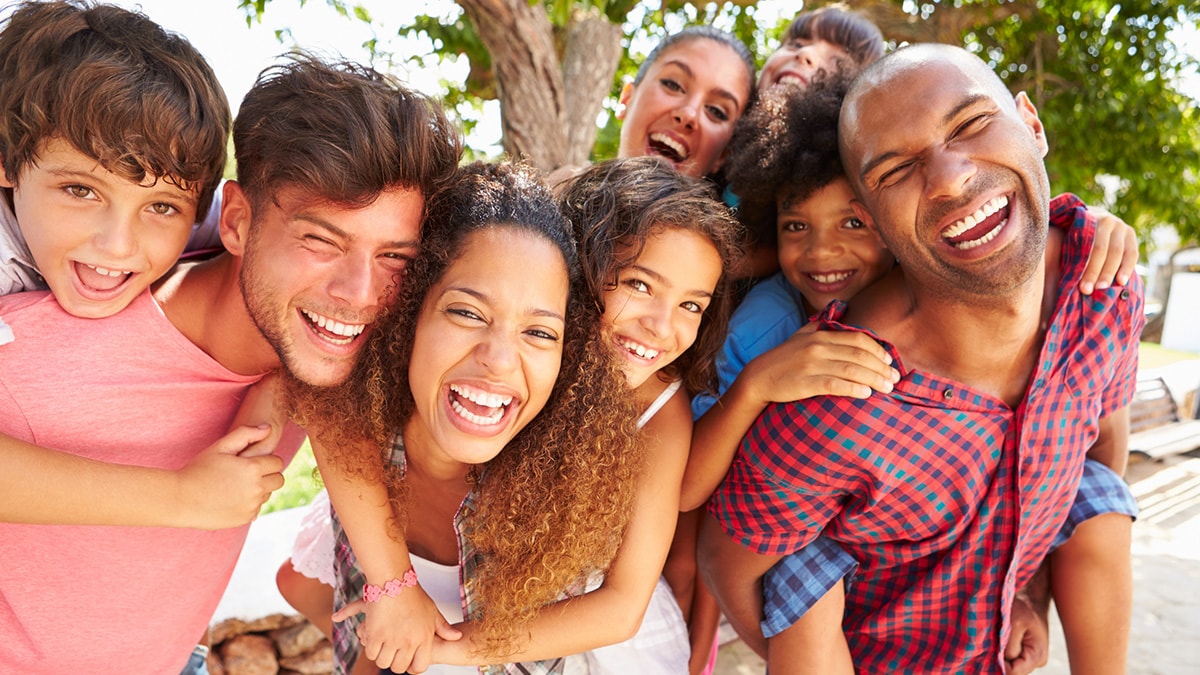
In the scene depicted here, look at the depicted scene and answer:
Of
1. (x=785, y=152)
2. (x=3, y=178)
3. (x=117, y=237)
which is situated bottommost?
(x=785, y=152)

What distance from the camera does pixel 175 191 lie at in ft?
6.66

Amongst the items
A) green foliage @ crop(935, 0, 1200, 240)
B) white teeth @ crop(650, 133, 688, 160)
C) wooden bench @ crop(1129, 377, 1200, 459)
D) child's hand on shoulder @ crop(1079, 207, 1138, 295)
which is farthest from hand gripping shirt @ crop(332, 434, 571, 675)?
wooden bench @ crop(1129, 377, 1200, 459)

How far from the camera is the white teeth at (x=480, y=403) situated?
196cm

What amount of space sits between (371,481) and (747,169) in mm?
1563

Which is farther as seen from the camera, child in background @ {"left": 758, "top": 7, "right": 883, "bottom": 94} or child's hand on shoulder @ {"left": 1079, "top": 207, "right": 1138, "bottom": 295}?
child in background @ {"left": 758, "top": 7, "right": 883, "bottom": 94}

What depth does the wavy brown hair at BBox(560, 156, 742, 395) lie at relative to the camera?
225 centimetres

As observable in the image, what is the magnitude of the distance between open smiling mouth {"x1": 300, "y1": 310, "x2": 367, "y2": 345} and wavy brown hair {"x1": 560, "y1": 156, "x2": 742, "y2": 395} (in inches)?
24.2

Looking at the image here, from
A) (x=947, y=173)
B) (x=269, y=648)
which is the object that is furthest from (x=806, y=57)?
(x=269, y=648)

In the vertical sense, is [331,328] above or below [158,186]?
below

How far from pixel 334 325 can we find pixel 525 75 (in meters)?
2.73

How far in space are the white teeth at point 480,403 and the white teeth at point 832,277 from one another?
1186mm

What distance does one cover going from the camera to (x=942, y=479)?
2207 millimetres

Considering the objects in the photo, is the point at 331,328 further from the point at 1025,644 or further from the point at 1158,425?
the point at 1158,425

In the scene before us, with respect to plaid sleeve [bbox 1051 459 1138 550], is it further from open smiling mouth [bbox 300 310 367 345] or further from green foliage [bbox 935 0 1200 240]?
→ green foliage [bbox 935 0 1200 240]
